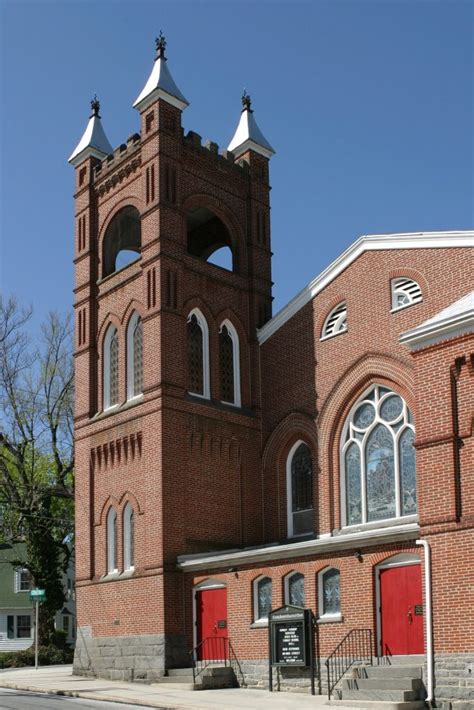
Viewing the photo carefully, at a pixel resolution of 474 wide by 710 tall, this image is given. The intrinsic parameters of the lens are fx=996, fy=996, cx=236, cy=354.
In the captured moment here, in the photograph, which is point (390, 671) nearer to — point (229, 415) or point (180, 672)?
point (180, 672)

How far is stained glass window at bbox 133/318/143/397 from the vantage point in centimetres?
2931

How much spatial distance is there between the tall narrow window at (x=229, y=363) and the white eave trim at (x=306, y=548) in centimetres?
495

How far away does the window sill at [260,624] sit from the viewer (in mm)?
24281

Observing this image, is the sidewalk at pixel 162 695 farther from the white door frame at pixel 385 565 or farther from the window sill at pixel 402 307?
the window sill at pixel 402 307

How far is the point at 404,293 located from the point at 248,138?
9794 mm

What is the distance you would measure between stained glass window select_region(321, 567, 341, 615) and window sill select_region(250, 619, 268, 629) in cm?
184

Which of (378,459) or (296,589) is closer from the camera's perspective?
(296,589)

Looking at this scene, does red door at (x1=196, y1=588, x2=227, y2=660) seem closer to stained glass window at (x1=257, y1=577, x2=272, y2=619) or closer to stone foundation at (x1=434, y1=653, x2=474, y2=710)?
stained glass window at (x1=257, y1=577, x2=272, y2=619)

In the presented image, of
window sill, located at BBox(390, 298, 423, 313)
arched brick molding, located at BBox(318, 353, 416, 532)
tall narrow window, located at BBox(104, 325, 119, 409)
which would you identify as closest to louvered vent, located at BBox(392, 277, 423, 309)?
window sill, located at BBox(390, 298, 423, 313)

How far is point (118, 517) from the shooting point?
28.8m

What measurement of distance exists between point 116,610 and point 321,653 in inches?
299

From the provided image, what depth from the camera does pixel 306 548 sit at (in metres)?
23.4

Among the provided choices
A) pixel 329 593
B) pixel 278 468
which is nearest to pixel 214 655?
pixel 329 593

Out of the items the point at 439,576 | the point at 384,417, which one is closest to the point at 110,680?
the point at 384,417
